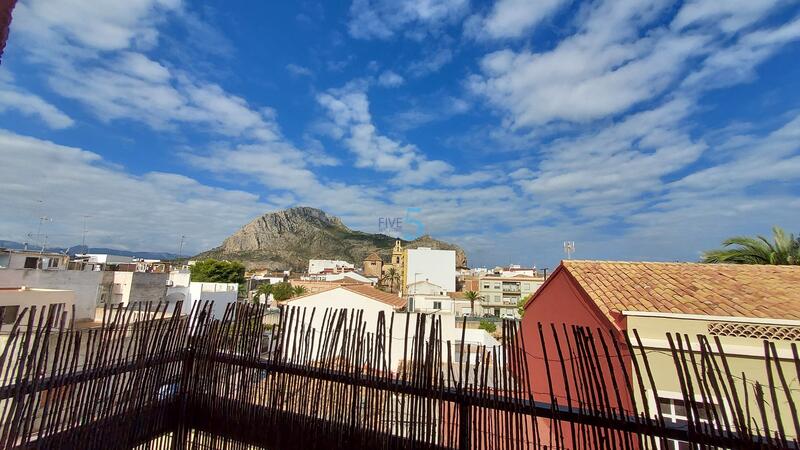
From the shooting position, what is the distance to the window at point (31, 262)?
14719mm

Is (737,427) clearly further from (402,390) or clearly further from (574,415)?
(402,390)

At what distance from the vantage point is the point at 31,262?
585 inches

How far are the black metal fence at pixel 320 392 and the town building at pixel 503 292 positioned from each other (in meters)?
32.0

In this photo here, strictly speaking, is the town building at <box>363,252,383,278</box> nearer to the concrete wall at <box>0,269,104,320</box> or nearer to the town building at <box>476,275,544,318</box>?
the town building at <box>476,275,544,318</box>

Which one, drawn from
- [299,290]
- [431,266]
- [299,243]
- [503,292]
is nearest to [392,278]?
[431,266]

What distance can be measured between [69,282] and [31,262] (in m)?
1.52

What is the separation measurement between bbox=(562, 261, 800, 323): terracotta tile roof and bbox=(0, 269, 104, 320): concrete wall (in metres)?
16.8

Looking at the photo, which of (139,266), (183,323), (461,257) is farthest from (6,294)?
(461,257)

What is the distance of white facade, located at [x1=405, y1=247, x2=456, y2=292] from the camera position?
34.8m

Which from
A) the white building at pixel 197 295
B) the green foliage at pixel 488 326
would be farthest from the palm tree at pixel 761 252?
the white building at pixel 197 295

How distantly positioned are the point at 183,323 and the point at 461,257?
216 feet

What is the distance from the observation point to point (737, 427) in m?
1.21

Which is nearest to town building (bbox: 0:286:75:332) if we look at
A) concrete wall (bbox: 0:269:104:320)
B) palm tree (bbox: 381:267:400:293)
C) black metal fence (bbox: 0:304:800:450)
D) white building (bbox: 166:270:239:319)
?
concrete wall (bbox: 0:269:104:320)

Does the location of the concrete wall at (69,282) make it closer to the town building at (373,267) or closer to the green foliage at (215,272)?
the green foliage at (215,272)
